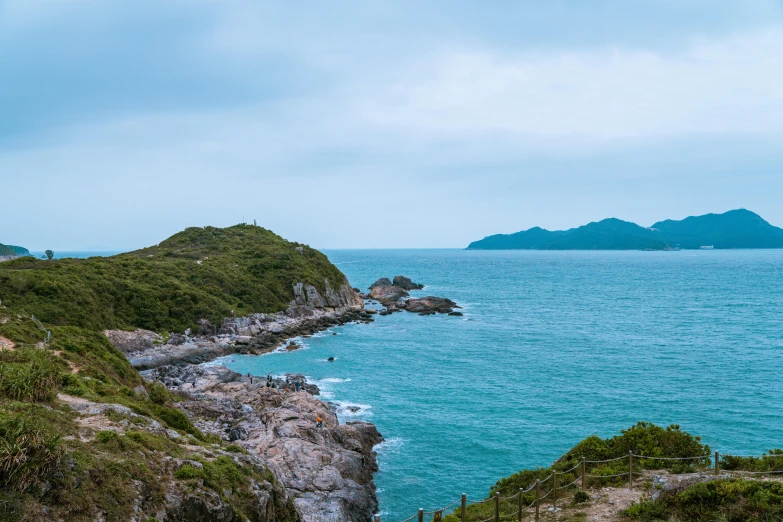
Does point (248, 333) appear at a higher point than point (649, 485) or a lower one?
lower

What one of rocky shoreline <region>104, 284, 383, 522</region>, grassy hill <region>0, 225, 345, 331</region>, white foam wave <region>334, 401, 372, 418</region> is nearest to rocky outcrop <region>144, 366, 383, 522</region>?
rocky shoreline <region>104, 284, 383, 522</region>

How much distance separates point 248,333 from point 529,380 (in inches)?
1618

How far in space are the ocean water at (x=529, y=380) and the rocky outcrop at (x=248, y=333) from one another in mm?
4753

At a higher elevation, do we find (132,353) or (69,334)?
(69,334)

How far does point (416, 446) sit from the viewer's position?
3438 cm

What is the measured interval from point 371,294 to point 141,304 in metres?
60.4

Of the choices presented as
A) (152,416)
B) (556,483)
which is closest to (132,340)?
(152,416)

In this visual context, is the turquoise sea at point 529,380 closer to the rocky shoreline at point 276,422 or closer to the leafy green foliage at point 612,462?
the rocky shoreline at point 276,422

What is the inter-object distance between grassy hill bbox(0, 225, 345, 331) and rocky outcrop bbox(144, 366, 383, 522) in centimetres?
2444

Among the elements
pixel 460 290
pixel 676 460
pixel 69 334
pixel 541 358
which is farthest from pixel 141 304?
pixel 460 290

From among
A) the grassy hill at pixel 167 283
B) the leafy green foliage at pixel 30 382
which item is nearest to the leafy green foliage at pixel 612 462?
the leafy green foliage at pixel 30 382

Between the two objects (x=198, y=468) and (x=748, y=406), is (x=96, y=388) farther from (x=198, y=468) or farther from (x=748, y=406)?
(x=748, y=406)

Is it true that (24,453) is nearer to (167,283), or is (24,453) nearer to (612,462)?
(612,462)

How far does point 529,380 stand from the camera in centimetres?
4931
